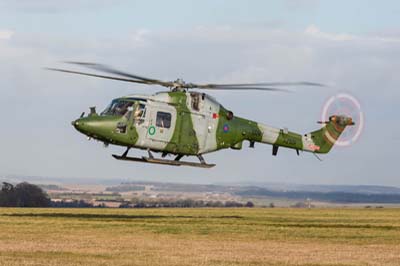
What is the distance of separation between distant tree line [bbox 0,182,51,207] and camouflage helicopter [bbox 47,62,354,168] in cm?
4535

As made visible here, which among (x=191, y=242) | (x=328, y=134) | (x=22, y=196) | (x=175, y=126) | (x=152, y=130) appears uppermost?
(x=328, y=134)

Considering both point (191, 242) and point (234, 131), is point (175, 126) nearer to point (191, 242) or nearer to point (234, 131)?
point (234, 131)

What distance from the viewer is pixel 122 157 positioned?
5041cm

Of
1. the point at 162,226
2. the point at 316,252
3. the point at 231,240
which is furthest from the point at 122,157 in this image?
the point at 316,252

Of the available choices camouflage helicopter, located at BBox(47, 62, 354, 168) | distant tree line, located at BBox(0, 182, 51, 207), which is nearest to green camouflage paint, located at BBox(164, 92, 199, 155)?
camouflage helicopter, located at BBox(47, 62, 354, 168)

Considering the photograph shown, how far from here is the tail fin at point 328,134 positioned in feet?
192

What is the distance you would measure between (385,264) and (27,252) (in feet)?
36.7

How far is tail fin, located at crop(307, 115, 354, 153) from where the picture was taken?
5850 cm

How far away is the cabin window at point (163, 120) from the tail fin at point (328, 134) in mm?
10899

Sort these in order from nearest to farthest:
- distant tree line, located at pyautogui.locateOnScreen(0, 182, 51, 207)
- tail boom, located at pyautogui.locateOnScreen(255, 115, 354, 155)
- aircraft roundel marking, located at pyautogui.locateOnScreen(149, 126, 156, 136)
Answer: aircraft roundel marking, located at pyautogui.locateOnScreen(149, 126, 156, 136) → tail boom, located at pyautogui.locateOnScreen(255, 115, 354, 155) → distant tree line, located at pyautogui.locateOnScreen(0, 182, 51, 207)

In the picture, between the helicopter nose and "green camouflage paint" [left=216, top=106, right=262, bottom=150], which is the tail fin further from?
the helicopter nose

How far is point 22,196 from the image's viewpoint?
321 ft

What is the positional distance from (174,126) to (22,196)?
49.5 metres

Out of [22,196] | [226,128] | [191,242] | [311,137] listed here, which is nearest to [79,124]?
[226,128]
